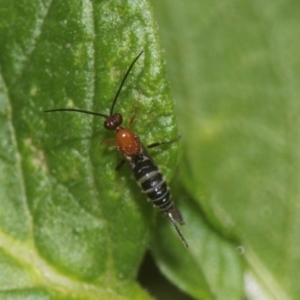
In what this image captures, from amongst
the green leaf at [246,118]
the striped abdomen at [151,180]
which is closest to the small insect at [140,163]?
the striped abdomen at [151,180]

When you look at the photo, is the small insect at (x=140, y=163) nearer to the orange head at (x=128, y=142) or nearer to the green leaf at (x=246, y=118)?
the orange head at (x=128, y=142)

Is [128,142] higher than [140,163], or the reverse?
[128,142]

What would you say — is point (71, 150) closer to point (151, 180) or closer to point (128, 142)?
point (128, 142)

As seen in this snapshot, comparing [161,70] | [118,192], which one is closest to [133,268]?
[118,192]

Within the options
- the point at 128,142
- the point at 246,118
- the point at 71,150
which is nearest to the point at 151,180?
the point at 128,142

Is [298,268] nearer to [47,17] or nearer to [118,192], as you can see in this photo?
[118,192]
